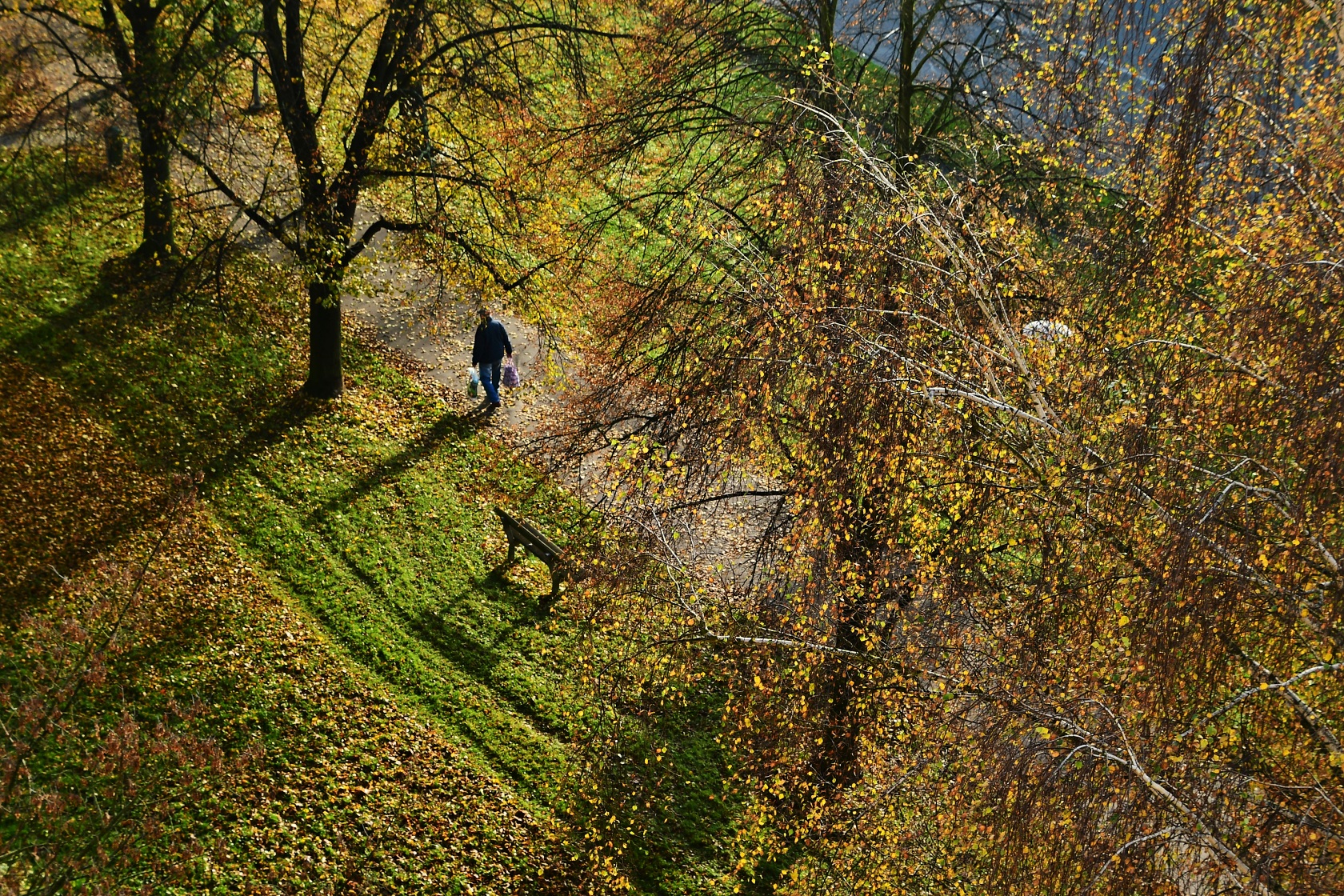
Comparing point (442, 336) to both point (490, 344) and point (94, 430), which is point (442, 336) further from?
point (94, 430)

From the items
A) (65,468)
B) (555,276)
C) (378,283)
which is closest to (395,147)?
(555,276)

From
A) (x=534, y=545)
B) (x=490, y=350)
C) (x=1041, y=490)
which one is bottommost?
(x=534, y=545)

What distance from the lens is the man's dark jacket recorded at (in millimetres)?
15656

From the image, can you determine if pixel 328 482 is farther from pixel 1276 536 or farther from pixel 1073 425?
pixel 1276 536

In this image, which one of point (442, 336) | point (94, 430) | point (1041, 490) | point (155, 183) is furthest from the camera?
point (442, 336)

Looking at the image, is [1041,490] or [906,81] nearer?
[1041,490]

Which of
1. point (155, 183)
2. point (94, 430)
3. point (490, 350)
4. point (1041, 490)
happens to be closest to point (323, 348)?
point (490, 350)

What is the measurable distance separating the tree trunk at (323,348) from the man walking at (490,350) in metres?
2.13

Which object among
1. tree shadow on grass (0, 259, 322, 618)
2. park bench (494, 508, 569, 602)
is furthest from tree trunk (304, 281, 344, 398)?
park bench (494, 508, 569, 602)

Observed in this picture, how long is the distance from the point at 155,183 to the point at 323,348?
3118 mm

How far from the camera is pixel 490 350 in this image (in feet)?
52.0

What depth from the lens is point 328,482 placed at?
14.0 metres

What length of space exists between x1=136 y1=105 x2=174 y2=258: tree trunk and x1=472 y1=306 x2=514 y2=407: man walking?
180 inches

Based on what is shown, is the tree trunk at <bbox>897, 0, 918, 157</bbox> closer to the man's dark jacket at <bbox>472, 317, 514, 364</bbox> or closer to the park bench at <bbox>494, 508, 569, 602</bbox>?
the park bench at <bbox>494, 508, 569, 602</bbox>
